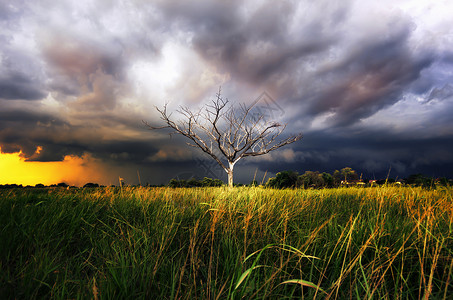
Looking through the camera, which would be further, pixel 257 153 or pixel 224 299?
pixel 257 153

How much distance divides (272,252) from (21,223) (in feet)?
11.1

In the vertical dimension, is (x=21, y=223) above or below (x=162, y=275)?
above

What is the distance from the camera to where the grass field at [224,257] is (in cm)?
156

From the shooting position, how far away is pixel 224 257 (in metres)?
2.15

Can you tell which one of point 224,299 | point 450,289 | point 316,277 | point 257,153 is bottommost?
point 450,289

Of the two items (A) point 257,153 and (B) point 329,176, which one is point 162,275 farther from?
(B) point 329,176

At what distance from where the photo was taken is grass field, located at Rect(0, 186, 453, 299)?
1.56m

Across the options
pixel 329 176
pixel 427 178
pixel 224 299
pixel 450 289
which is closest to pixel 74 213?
pixel 224 299

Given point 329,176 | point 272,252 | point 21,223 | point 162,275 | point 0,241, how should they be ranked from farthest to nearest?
point 329,176
point 21,223
point 0,241
point 272,252
point 162,275

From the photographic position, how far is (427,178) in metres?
9.23

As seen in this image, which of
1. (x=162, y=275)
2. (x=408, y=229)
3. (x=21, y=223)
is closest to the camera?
(x=162, y=275)

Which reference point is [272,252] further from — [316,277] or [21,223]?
[21,223]

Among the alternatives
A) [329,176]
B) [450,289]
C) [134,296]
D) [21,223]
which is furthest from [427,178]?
[21,223]

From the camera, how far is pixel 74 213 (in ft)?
11.5
